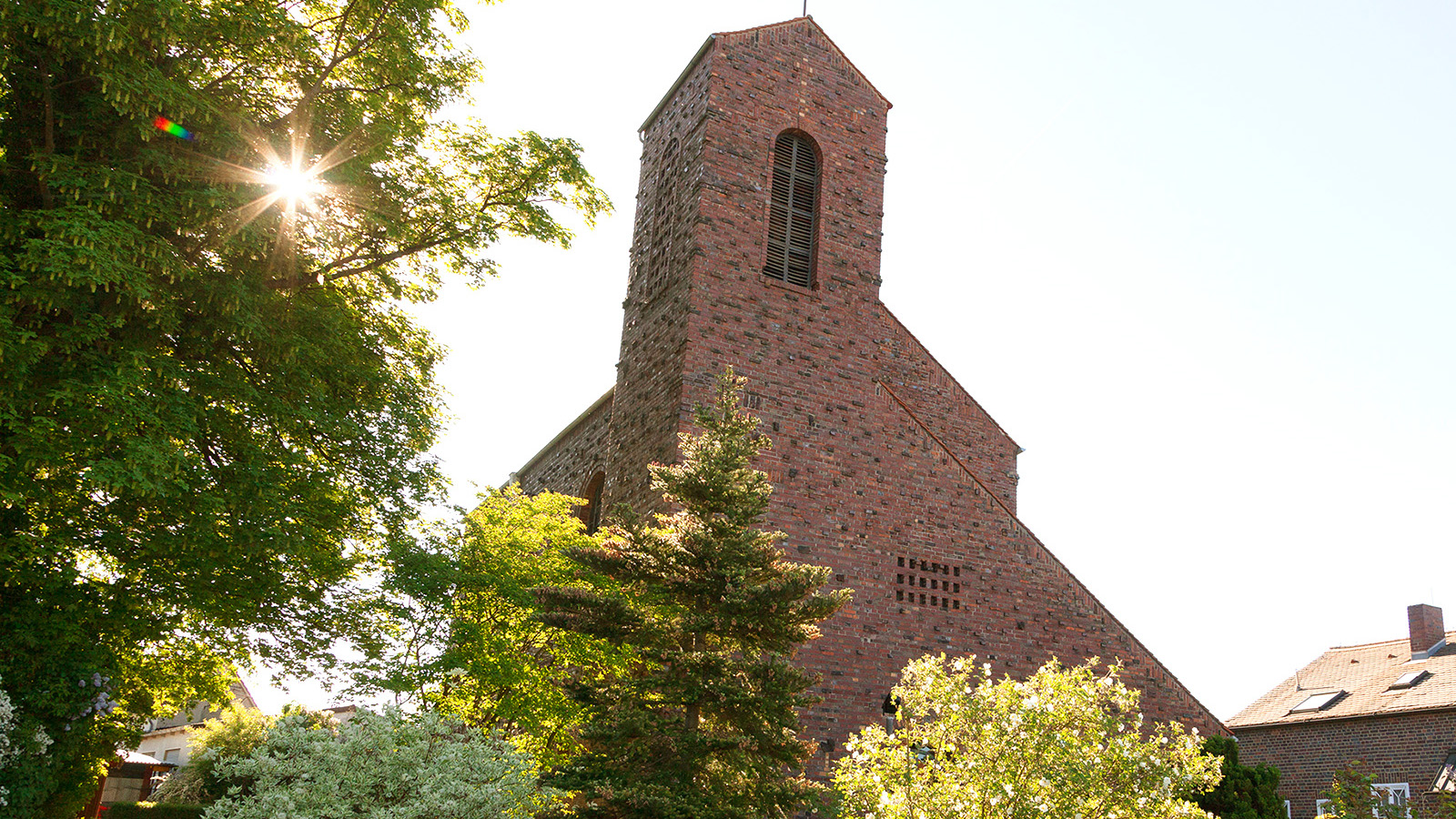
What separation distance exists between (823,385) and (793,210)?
3907 millimetres

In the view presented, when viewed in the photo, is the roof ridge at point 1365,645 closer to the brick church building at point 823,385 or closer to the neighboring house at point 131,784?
the brick church building at point 823,385

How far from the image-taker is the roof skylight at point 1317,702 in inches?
1110

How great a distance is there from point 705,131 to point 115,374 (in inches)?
480

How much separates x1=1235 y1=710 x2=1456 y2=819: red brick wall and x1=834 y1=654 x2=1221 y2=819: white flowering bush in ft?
44.7

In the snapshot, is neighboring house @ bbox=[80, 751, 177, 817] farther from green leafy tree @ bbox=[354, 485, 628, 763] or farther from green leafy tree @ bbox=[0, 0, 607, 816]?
green leafy tree @ bbox=[354, 485, 628, 763]

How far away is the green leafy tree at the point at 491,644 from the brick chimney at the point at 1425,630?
1002 inches

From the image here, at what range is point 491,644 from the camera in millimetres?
15570

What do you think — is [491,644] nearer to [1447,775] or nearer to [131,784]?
[1447,775]

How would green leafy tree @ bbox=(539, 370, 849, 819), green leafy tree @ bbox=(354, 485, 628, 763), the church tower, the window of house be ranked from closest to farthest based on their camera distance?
green leafy tree @ bbox=(539, 370, 849, 819), green leafy tree @ bbox=(354, 485, 628, 763), the church tower, the window of house

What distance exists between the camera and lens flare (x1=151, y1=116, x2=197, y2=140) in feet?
39.5

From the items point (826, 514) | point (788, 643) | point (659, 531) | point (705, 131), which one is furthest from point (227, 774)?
point (705, 131)

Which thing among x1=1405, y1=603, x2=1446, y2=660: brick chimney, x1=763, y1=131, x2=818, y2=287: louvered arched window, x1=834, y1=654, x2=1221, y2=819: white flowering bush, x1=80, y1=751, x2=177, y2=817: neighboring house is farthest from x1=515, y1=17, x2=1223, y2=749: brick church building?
x1=80, y1=751, x2=177, y2=817: neighboring house

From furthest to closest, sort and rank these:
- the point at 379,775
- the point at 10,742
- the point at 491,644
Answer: the point at 491,644 → the point at 10,742 → the point at 379,775

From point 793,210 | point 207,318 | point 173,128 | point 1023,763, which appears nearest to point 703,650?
point 1023,763
